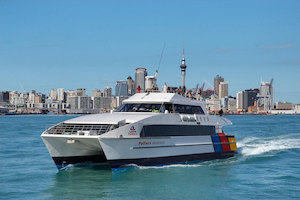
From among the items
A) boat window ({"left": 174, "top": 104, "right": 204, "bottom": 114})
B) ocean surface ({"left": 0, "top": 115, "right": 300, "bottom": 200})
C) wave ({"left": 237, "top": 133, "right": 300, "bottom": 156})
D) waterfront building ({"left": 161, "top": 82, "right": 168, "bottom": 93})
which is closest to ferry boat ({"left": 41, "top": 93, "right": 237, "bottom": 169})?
boat window ({"left": 174, "top": 104, "right": 204, "bottom": 114})

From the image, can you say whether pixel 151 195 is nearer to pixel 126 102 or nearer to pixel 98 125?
A: pixel 98 125

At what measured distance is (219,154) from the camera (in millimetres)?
25172

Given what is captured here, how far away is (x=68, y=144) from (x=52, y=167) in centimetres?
303

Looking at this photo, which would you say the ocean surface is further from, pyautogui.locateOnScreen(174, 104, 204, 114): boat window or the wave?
the wave

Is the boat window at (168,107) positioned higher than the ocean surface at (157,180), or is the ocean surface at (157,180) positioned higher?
the boat window at (168,107)

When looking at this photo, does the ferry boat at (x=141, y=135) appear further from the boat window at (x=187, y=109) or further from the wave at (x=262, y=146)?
the wave at (x=262, y=146)

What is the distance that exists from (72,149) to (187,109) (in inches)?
262

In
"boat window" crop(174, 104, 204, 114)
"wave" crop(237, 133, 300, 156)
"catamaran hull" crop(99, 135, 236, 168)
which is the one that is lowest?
"wave" crop(237, 133, 300, 156)

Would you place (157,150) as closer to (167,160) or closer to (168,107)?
(167,160)

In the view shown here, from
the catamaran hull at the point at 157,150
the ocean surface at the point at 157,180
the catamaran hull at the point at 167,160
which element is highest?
the catamaran hull at the point at 157,150

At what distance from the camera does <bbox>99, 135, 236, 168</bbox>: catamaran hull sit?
61.9ft

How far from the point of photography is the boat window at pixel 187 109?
22.7 m

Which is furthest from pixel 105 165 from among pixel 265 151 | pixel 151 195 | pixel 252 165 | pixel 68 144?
pixel 265 151

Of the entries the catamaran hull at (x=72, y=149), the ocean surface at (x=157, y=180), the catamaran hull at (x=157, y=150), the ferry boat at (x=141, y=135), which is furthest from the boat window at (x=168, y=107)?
the catamaran hull at (x=72, y=149)
